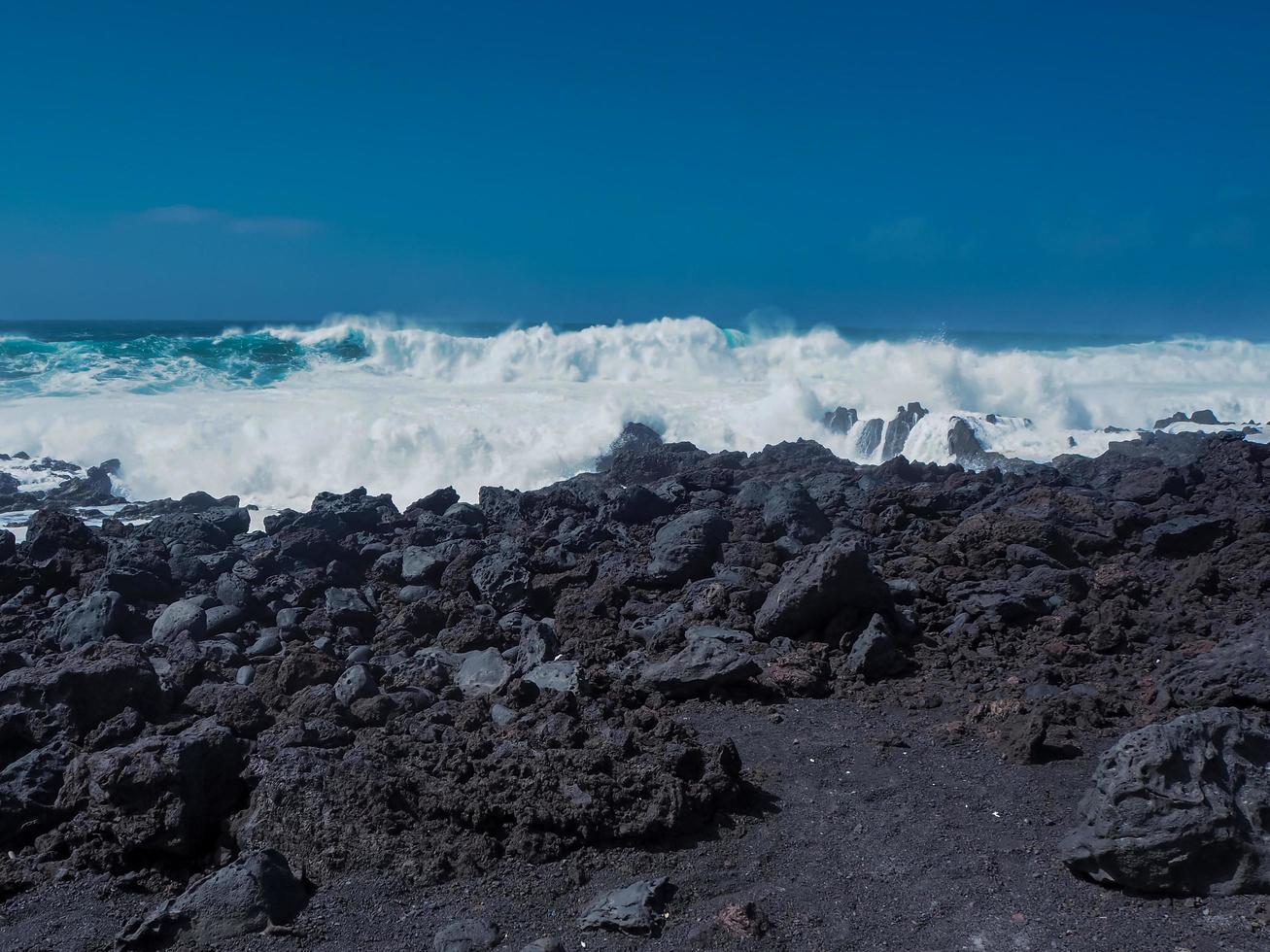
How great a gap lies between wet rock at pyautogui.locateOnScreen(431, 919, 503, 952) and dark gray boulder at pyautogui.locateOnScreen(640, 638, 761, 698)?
A: 88.4 inches

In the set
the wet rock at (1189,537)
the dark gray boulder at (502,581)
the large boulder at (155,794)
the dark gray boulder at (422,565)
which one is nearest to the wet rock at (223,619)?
the dark gray boulder at (422,565)

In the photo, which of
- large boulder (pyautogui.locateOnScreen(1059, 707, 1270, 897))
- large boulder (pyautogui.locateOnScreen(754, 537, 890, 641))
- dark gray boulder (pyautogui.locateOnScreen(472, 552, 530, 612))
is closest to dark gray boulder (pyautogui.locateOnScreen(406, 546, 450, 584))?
dark gray boulder (pyautogui.locateOnScreen(472, 552, 530, 612))

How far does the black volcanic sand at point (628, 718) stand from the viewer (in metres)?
3.88

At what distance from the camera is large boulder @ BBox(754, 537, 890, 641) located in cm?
649

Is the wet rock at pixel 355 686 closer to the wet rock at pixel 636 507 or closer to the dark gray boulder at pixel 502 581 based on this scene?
the dark gray boulder at pixel 502 581

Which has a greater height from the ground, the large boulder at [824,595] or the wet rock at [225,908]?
the large boulder at [824,595]

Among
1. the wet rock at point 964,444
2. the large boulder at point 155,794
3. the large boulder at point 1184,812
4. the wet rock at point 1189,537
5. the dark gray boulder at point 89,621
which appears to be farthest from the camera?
the wet rock at point 964,444

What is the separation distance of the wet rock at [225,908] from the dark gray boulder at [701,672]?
2.42 meters

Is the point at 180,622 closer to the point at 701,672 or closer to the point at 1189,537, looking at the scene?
the point at 701,672

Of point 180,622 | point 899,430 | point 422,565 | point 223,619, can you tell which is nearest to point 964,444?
point 899,430

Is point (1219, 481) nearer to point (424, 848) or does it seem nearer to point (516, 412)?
point (424, 848)

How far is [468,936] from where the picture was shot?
12.0 ft

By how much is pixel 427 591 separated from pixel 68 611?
2.51 m

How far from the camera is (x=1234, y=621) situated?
6367mm
